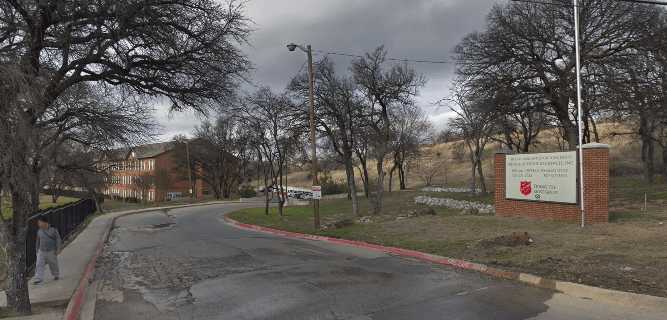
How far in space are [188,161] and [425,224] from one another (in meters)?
56.7

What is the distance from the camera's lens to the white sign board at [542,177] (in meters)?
15.8

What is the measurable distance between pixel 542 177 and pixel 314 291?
1094 centimetres

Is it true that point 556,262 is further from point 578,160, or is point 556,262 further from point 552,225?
point 578,160

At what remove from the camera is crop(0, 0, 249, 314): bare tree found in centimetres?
702

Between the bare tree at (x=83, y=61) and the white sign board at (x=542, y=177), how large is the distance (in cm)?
1047

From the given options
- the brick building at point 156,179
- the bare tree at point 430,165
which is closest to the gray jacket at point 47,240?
the brick building at point 156,179

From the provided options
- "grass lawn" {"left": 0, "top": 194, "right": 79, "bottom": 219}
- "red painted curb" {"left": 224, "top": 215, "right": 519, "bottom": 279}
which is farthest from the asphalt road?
"grass lawn" {"left": 0, "top": 194, "right": 79, "bottom": 219}

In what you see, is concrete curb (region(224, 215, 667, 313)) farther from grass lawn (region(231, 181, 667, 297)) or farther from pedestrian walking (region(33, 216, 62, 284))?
pedestrian walking (region(33, 216, 62, 284))

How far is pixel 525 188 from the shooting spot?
1756 centimetres

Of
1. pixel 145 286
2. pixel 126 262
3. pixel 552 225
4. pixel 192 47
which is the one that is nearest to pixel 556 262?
pixel 552 225

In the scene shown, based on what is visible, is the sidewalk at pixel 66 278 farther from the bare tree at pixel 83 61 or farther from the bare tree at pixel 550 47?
the bare tree at pixel 550 47

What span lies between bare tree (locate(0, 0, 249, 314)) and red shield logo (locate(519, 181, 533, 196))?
35.1 feet

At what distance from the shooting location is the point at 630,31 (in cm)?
2227

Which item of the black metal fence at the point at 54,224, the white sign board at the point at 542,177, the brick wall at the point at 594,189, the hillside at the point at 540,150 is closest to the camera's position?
the black metal fence at the point at 54,224
